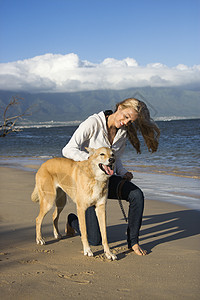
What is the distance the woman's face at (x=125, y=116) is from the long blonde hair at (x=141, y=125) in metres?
0.05

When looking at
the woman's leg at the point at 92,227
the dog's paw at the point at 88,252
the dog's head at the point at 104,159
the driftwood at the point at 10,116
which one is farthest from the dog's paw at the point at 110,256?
the driftwood at the point at 10,116

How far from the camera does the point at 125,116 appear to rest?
14.3ft

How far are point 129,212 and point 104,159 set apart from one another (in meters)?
1.02

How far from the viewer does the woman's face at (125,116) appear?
432cm

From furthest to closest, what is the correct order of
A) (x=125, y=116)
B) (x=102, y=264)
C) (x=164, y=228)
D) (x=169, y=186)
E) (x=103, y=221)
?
(x=169, y=186), (x=164, y=228), (x=125, y=116), (x=103, y=221), (x=102, y=264)

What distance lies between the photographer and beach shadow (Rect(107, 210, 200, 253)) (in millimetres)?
5010

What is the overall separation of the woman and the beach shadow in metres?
0.49

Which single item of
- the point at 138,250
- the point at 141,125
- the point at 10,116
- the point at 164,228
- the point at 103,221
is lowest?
the point at 164,228

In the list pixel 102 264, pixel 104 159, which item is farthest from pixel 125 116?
pixel 102 264

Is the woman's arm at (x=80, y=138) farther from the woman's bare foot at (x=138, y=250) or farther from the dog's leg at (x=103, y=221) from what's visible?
the woman's bare foot at (x=138, y=250)

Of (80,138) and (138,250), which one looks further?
(80,138)

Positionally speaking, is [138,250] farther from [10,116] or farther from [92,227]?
[10,116]

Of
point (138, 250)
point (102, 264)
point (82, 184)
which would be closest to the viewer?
point (102, 264)

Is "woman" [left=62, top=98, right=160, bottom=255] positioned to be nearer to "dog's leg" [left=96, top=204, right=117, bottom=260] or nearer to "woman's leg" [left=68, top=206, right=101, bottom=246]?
"woman's leg" [left=68, top=206, right=101, bottom=246]
